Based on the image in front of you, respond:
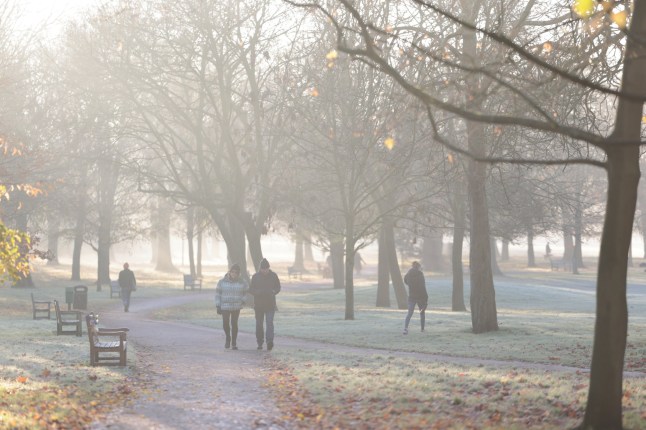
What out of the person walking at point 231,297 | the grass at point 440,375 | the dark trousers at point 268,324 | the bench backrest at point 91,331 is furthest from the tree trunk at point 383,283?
the bench backrest at point 91,331

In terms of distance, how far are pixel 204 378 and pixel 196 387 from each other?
117 centimetres

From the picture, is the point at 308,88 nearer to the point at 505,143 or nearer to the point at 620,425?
the point at 505,143

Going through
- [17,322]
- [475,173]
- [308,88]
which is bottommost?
[17,322]

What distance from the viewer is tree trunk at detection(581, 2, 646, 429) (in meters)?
9.19

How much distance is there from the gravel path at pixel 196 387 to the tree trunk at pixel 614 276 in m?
3.47

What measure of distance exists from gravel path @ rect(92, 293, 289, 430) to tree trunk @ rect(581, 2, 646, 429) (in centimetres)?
347

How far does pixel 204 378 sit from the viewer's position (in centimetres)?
1516

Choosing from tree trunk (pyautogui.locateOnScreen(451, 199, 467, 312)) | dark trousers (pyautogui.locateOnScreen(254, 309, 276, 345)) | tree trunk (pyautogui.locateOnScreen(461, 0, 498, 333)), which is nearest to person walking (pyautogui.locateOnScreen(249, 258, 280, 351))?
dark trousers (pyautogui.locateOnScreen(254, 309, 276, 345))

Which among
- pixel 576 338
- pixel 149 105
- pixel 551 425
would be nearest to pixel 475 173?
pixel 576 338

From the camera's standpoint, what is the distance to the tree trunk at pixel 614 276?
30.1 ft

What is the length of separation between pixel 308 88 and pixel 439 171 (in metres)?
5.64

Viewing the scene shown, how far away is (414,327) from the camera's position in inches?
1039

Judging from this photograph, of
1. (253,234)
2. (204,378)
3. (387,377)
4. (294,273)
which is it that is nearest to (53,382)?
(204,378)

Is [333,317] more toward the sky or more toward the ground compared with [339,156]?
more toward the ground
